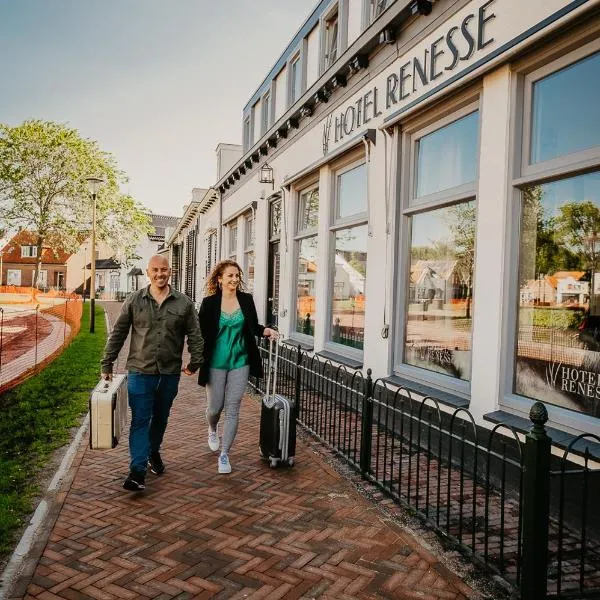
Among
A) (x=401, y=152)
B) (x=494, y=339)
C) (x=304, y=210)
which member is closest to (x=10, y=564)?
(x=494, y=339)

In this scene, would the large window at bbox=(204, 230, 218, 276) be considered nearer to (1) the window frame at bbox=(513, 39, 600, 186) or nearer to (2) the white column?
(2) the white column

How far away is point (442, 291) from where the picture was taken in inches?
229

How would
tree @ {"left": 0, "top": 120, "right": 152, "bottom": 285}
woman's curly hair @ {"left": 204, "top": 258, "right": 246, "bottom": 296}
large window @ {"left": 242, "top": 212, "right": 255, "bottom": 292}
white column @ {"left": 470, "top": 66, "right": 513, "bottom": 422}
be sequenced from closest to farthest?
white column @ {"left": 470, "top": 66, "right": 513, "bottom": 422}
woman's curly hair @ {"left": 204, "top": 258, "right": 246, "bottom": 296}
large window @ {"left": 242, "top": 212, "right": 255, "bottom": 292}
tree @ {"left": 0, "top": 120, "right": 152, "bottom": 285}

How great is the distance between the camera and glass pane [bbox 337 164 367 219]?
7.67 m

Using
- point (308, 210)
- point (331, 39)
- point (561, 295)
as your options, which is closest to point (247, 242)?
point (308, 210)

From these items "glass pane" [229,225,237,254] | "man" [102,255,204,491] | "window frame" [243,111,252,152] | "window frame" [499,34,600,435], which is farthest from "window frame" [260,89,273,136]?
"man" [102,255,204,491]

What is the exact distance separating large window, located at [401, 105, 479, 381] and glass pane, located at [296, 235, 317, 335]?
10.6 feet

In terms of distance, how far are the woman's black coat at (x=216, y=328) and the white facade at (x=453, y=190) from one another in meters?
1.85

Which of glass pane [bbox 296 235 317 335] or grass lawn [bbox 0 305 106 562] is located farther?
glass pane [bbox 296 235 317 335]

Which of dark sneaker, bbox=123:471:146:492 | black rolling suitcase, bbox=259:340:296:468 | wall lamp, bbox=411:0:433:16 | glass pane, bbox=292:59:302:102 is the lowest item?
dark sneaker, bbox=123:471:146:492

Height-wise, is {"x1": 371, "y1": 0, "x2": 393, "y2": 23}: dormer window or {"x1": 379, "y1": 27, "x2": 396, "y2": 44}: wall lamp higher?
{"x1": 371, "y1": 0, "x2": 393, "y2": 23}: dormer window

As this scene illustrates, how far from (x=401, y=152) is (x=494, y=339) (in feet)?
8.98

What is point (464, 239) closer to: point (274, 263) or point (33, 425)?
point (33, 425)

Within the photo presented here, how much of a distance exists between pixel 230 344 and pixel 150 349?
0.72 m
